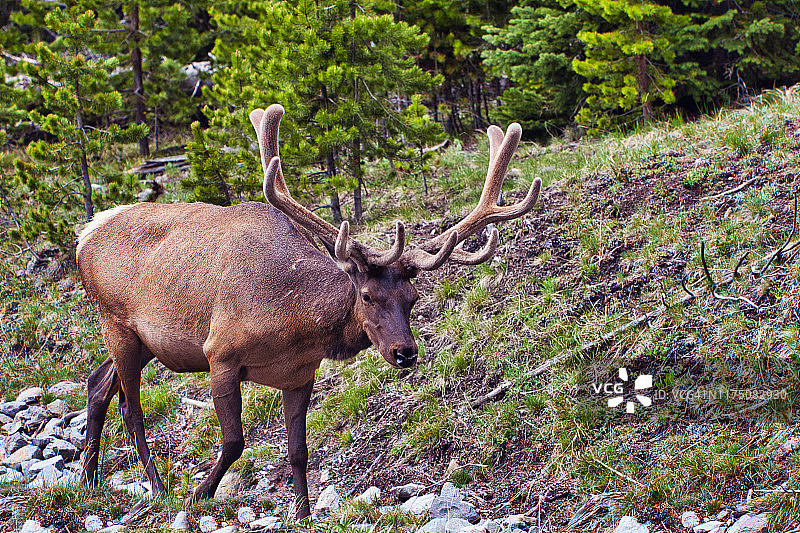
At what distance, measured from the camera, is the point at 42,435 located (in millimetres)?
7406

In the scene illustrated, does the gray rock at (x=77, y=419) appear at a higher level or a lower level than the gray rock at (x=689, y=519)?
higher

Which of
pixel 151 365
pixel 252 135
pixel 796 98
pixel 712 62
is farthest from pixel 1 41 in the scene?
pixel 796 98

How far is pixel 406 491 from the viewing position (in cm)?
590

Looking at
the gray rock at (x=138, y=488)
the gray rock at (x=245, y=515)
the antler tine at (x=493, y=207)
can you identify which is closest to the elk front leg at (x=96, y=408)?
the gray rock at (x=138, y=488)

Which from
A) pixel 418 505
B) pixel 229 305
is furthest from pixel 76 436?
pixel 418 505

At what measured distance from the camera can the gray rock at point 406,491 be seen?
5887 mm

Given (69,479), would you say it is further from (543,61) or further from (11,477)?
(543,61)

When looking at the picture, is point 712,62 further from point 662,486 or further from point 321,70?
point 662,486

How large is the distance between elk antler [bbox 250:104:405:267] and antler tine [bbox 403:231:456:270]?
0.18 metres

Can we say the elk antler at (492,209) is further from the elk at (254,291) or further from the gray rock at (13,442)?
the gray rock at (13,442)

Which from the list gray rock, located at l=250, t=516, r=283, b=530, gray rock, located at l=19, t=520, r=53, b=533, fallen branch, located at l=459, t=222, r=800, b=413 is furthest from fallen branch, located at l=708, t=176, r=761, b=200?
gray rock, located at l=19, t=520, r=53, b=533

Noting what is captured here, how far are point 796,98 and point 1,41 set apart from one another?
13.4 m

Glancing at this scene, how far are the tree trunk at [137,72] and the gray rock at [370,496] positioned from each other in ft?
36.0

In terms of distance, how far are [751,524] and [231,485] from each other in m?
4.06
